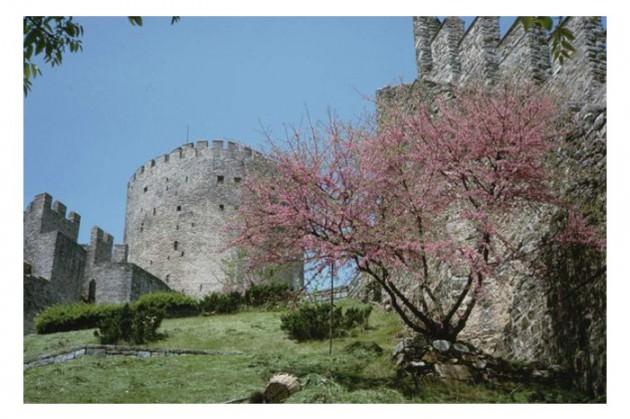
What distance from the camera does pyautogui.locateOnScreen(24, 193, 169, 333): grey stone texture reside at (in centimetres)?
1321

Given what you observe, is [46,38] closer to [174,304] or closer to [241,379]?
[241,379]

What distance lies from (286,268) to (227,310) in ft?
17.8

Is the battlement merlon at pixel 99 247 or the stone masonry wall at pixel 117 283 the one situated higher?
the battlement merlon at pixel 99 247

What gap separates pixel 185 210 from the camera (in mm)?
23969

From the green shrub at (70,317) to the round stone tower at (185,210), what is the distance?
10538 millimetres

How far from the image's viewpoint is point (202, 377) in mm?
6355

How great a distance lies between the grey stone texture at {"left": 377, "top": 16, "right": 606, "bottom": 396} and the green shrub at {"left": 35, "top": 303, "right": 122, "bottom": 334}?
6.11 metres

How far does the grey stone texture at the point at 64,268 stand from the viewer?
13211mm

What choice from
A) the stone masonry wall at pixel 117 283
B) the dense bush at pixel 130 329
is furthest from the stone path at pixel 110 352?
the stone masonry wall at pixel 117 283

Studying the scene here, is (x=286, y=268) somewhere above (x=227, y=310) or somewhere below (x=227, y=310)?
above

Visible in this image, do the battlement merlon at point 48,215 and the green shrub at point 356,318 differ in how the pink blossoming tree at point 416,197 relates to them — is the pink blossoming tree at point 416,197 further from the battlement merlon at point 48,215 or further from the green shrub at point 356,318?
the battlement merlon at point 48,215
